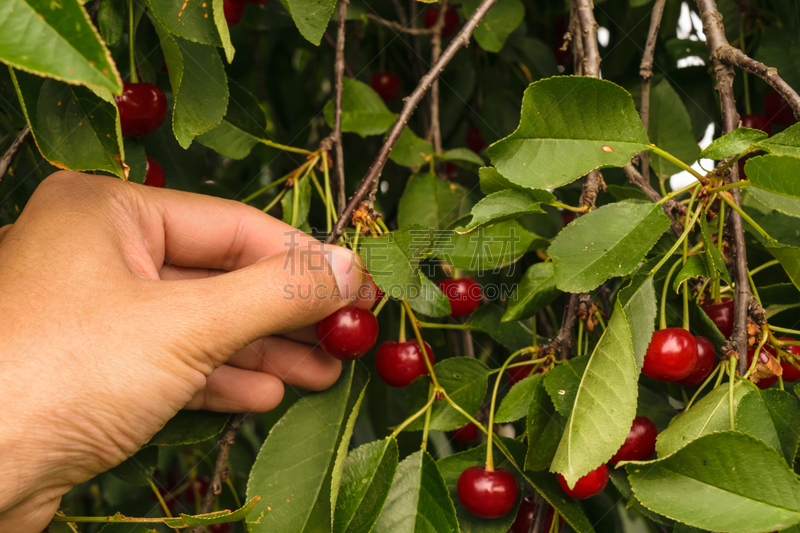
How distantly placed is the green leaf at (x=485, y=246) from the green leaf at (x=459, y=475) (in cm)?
30

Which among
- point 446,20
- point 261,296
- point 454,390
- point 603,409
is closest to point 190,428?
point 261,296

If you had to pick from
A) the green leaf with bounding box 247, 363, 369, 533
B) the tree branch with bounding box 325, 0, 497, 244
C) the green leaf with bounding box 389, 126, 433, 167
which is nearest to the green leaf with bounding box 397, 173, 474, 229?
the green leaf with bounding box 389, 126, 433, 167

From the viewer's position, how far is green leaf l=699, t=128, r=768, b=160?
0.65 meters

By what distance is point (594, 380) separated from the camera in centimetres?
70

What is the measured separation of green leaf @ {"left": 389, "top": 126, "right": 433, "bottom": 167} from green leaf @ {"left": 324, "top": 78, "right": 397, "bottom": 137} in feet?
0.15

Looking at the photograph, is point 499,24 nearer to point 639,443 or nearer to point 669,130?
point 669,130

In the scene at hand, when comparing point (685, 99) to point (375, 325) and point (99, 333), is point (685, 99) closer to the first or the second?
point (375, 325)

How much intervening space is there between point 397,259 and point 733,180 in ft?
1.60

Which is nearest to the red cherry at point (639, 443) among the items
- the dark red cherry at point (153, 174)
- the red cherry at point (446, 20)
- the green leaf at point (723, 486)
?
the green leaf at point (723, 486)

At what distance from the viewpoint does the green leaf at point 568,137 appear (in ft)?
2.29

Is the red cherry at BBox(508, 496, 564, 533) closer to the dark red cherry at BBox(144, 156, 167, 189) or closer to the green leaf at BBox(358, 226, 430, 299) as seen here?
the green leaf at BBox(358, 226, 430, 299)

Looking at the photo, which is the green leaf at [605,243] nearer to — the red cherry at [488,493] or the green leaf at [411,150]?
the red cherry at [488,493]

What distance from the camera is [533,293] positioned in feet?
2.75

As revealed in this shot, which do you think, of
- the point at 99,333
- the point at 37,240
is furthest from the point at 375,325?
the point at 37,240
